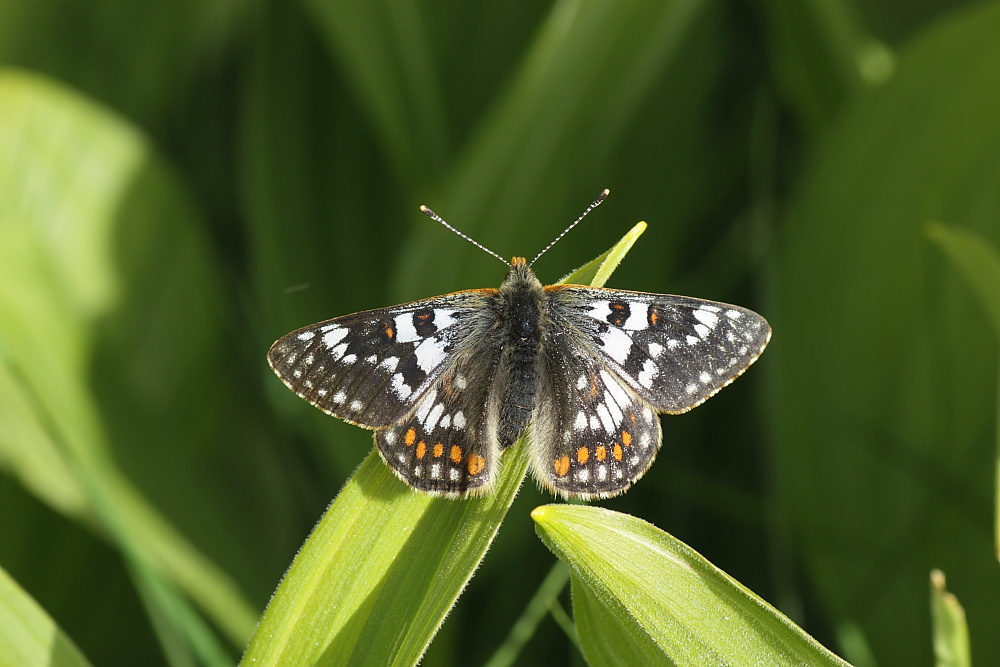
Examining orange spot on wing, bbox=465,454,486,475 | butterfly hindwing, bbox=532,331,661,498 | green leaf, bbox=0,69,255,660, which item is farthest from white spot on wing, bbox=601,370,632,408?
green leaf, bbox=0,69,255,660

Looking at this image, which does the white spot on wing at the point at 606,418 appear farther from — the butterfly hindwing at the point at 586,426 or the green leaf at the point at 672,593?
the green leaf at the point at 672,593

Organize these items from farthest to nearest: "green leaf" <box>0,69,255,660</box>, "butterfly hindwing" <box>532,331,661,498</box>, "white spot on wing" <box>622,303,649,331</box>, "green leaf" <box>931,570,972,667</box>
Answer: "green leaf" <box>0,69,255,660</box>
"white spot on wing" <box>622,303,649,331</box>
"butterfly hindwing" <box>532,331,661,498</box>
"green leaf" <box>931,570,972,667</box>

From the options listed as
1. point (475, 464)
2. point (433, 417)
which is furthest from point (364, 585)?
point (433, 417)

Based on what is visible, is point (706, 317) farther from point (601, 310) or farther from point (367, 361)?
point (367, 361)

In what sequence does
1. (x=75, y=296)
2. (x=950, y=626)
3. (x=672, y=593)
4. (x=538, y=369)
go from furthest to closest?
(x=75, y=296) < (x=538, y=369) < (x=950, y=626) < (x=672, y=593)

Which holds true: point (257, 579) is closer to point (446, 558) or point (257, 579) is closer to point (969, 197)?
point (446, 558)

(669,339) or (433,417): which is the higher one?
(669,339)

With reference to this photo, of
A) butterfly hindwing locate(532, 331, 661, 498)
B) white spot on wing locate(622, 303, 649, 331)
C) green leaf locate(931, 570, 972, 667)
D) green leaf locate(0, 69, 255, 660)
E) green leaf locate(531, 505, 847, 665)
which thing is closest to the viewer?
green leaf locate(531, 505, 847, 665)

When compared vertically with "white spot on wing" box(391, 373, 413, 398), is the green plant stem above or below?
below

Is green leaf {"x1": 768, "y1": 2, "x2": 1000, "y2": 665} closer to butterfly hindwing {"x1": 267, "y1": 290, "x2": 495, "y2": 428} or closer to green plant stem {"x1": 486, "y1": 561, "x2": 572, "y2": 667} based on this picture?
green plant stem {"x1": 486, "y1": 561, "x2": 572, "y2": 667}
